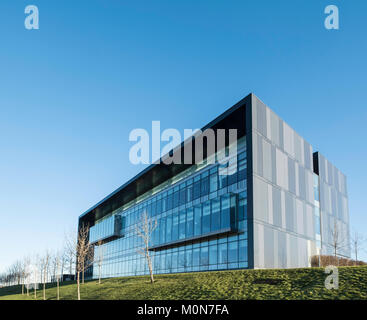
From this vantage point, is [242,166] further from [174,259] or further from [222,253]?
[174,259]

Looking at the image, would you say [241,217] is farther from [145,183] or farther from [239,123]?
[145,183]

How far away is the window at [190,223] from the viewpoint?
42781 millimetres

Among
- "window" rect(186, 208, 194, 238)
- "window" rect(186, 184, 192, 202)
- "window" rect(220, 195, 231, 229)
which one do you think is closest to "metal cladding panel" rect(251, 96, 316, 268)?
"window" rect(220, 195, 231, 229)

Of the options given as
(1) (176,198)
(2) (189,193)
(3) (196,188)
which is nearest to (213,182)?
(3) (196,188)

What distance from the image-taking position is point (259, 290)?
23.1m

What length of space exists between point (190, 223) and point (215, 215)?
5.33 m

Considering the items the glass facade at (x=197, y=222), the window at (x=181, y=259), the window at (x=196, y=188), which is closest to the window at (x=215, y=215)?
the glass facade at (x=197, y=222)

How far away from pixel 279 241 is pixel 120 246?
35381 millimetres

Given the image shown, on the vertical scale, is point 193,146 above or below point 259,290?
above

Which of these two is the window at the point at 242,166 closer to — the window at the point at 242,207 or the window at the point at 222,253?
the window at the point at 242,207

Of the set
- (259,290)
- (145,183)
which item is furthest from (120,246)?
(259,290)

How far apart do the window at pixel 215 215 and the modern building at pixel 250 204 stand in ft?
0.13

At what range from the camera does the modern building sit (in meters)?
35.2

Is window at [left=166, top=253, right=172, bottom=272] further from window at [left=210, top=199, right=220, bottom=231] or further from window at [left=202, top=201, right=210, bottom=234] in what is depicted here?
window at [left=210, top=199, right=220, bottom=231]
